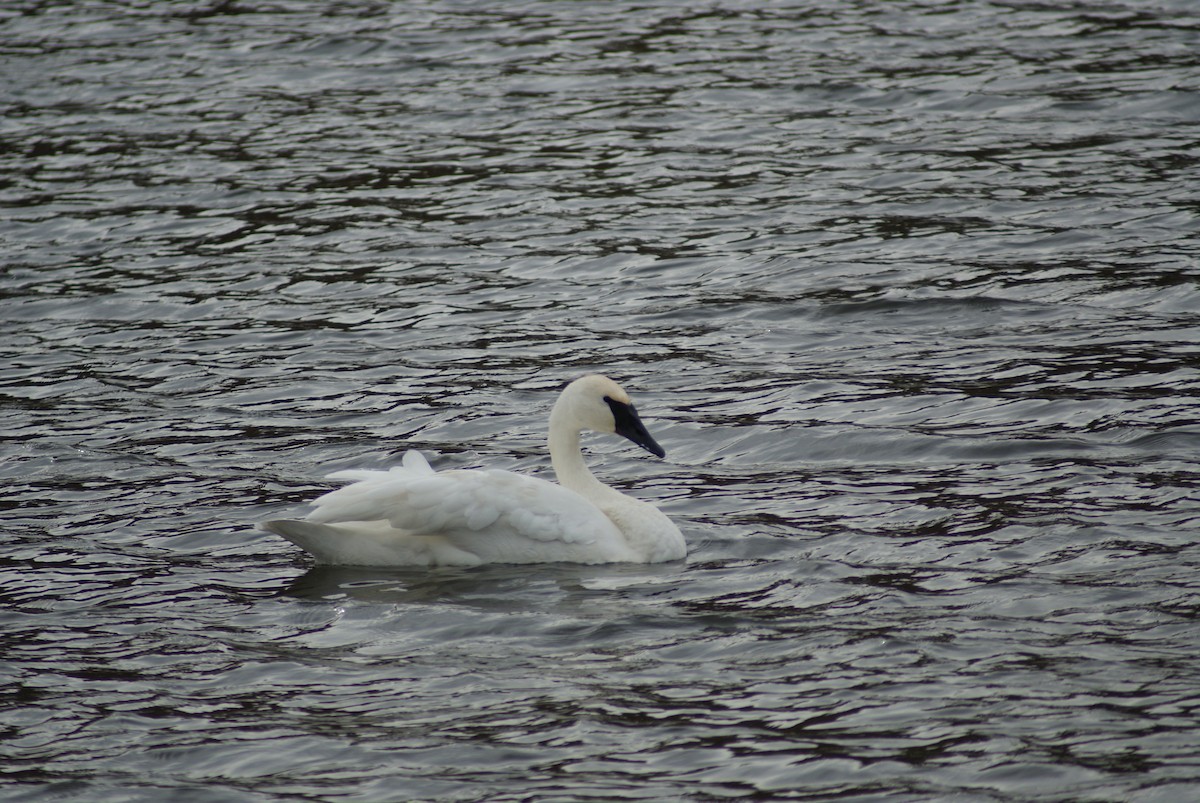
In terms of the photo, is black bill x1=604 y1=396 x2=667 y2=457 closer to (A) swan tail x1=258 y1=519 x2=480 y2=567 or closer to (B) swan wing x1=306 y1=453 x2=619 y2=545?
(B) swan wing x1=306 y1=453 x2=619 y2=545

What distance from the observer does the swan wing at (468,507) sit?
8.69m

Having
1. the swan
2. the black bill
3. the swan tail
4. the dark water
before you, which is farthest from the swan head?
the swan tail

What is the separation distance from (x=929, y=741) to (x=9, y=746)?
11.7ft

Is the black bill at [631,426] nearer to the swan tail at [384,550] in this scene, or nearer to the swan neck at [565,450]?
the swan neck at [565,450]

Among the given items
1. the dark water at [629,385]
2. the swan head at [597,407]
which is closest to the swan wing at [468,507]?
the dark water at [629,385]

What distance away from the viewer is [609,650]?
742cm

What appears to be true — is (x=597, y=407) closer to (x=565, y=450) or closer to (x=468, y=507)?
(x=565, y=450)

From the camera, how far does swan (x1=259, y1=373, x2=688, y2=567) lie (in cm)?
870

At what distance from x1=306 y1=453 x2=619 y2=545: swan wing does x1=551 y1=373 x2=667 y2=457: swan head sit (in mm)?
546

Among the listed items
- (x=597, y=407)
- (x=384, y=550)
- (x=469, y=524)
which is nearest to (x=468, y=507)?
(x=469, y=524)

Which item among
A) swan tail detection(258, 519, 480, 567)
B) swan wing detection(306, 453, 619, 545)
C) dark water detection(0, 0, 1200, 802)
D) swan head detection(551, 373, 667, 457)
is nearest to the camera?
dark water detection(0, 0, 1200, 802)

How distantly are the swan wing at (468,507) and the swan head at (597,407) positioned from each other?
1.79ft

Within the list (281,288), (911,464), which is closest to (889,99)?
(281,288)

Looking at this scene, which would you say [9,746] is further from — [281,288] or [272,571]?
[281,288]
